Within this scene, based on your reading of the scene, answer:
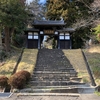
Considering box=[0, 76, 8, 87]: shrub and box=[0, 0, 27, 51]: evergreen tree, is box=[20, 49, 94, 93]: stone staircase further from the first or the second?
box=[0, 0, 27, 51]: evergreen tree

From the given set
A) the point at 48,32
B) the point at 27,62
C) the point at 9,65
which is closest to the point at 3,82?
the point at 9,65

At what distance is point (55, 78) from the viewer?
10961 mm

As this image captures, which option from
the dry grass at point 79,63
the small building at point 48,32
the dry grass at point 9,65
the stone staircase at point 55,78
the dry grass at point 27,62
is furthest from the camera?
the small building at point 48,32

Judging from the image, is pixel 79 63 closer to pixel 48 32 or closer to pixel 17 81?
pixel 17 81

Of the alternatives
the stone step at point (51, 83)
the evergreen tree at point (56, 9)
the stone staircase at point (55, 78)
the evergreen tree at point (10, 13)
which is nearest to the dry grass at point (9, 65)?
the stone staircase at point (55, 78)

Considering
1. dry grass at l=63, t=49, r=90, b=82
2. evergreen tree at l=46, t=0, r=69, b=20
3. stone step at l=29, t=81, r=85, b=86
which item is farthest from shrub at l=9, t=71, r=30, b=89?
evergreen tree at l=46, t=0, r=69, b=20

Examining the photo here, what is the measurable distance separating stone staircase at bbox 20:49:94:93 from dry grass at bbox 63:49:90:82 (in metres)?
0.30

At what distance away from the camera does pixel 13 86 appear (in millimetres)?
9055

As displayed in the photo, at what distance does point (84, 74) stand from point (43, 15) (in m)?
20.8

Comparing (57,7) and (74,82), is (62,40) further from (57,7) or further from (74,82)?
(74,82)

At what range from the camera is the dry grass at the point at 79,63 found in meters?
11.2

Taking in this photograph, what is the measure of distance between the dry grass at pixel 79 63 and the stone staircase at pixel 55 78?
0.30 metres

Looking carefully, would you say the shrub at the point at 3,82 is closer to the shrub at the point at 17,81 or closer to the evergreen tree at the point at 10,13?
the shrub at the point at 17,81

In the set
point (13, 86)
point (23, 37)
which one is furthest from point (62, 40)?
point (13, 86)
